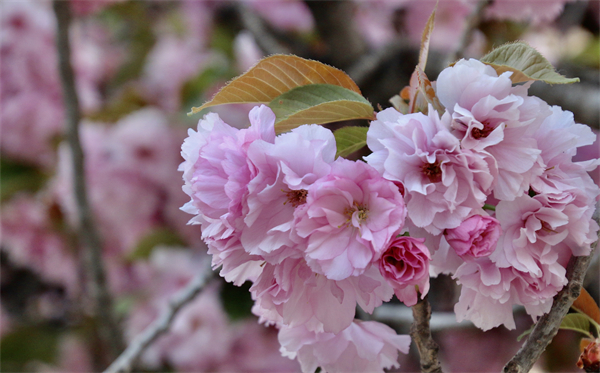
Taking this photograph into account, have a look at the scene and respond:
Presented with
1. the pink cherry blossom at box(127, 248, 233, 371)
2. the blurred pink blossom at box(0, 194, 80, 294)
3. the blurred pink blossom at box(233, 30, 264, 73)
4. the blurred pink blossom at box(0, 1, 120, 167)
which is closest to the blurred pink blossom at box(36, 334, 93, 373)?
the blurred pink blossom at box(0, 194, 80, 294)

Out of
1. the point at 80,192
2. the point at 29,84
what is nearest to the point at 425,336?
the point at 80,192

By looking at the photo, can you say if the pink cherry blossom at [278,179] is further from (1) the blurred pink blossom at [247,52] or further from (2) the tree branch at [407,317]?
(1) the blurred pink blossom at [247,52]

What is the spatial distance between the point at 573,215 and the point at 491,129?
0.07 m

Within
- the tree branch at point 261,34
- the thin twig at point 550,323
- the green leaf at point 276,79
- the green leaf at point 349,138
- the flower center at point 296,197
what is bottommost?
the tree branch at point 261,34

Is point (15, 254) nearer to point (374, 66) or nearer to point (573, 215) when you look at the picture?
point (374, 66)

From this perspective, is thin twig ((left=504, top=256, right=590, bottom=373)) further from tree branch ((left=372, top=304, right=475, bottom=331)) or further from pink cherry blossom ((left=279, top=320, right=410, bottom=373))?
A: tree branch ((left=372, top=304, right=475, bottom=331))

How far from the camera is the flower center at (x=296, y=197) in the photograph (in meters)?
0.30

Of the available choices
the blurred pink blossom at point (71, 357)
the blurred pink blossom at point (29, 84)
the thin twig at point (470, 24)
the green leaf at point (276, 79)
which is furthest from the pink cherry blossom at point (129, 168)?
the green leaf at point (276, 79)

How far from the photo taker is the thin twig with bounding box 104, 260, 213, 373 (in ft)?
2.16

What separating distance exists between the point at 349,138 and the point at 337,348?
16cm

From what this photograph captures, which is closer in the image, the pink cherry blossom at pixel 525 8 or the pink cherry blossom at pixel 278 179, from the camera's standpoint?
the pink cherry blossom at pixel 278 179

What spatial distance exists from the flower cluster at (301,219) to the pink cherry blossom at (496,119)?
2.4 inches

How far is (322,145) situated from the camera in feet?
0.96

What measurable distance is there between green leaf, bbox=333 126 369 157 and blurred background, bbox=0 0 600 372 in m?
0.69
